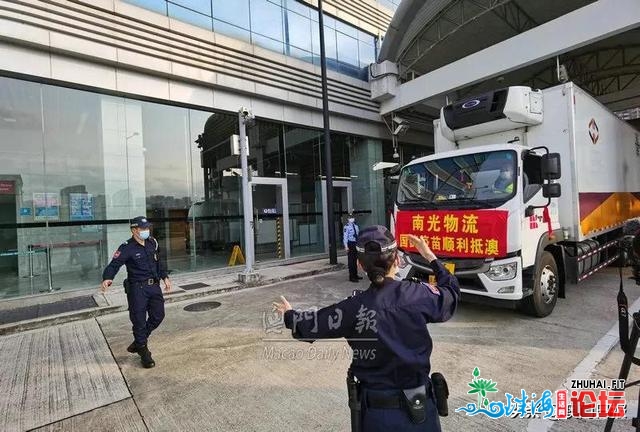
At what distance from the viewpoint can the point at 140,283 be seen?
444cm

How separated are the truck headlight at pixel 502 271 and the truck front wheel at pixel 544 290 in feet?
1.96

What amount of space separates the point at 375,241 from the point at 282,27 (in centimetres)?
1307

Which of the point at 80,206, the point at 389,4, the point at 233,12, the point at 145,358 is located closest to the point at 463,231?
the point at 145,358

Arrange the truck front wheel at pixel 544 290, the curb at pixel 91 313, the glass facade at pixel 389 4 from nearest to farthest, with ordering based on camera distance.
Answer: the truck front wheel at pixel 544 290 < the curb at pixel 91 313 < the glass facade at pixel 389 4

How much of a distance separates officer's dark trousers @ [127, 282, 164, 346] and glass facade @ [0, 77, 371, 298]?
5.36 m

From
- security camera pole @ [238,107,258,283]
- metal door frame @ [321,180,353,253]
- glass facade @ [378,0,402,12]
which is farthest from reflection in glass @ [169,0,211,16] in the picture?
glass facade @ [378,0,402,12]

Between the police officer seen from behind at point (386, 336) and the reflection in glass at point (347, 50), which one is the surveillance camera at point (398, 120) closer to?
the reflection in glass at point (347, 50)

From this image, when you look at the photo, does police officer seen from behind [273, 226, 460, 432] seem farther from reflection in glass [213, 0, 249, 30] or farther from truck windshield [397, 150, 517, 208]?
reflection in glass [213, 0, 249, 30]

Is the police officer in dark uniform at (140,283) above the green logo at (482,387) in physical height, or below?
above

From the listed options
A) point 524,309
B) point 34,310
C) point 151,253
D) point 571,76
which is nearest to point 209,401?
point 151,253

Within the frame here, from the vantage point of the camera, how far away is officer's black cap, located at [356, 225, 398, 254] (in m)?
1.80

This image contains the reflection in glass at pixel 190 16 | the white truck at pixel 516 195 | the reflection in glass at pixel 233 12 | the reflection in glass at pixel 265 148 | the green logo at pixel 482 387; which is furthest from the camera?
the reflection in glass at pixel 265 148

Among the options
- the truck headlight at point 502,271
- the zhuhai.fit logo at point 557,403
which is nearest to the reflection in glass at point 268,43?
the truck headlight at point 502,271

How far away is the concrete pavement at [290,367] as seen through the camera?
3.20 meters
